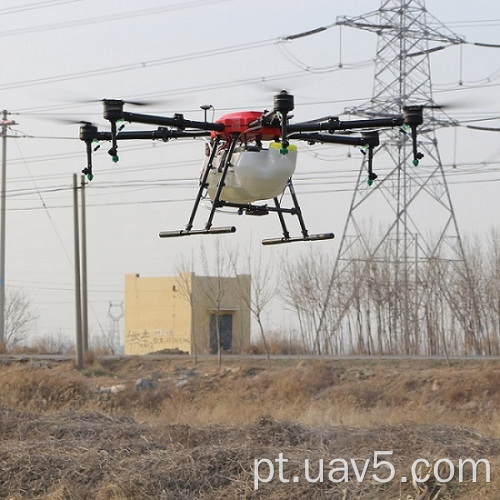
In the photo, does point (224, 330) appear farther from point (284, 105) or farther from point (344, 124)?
point (284, 105)

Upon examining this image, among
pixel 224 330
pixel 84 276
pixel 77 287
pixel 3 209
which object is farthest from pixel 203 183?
pixel 224 330

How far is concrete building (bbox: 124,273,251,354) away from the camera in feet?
176

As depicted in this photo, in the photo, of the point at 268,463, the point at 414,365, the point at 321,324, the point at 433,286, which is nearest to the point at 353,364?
the point at 414,365

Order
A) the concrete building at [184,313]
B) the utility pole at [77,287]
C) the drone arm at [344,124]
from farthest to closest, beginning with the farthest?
the concrete building at [184,313], the utility pole at [77,287], the drone arm at [344,124]

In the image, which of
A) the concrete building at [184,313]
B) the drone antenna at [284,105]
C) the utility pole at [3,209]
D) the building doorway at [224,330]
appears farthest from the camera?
the building doorway at [224,330]

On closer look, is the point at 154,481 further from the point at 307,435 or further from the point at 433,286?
the point at 433,286

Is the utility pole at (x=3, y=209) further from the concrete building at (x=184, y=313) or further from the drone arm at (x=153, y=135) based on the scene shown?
the drone arm at (x=153, y=135)

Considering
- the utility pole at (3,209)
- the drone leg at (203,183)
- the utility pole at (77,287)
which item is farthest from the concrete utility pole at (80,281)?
the drone leg at (203,183)

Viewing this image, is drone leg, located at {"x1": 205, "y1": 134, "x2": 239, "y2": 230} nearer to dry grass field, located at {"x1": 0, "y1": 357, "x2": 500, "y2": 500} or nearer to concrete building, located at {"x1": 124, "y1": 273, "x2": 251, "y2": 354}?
dry grass field, located at {"x1": 0, "y1": 357, "x2": 500, "y2": 500}

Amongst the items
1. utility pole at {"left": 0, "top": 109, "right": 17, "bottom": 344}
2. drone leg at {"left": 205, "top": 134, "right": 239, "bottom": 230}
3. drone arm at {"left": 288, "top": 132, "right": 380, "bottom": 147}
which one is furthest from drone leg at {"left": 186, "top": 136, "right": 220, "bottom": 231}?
utility pole at {"left": 0, "top": 109, "right": 17, "bottom": 344}

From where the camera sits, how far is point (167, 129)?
493 inches

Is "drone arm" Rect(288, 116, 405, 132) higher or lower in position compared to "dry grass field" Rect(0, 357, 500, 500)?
higher

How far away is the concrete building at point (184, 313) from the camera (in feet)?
176

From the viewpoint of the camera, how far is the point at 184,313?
55438 mm
